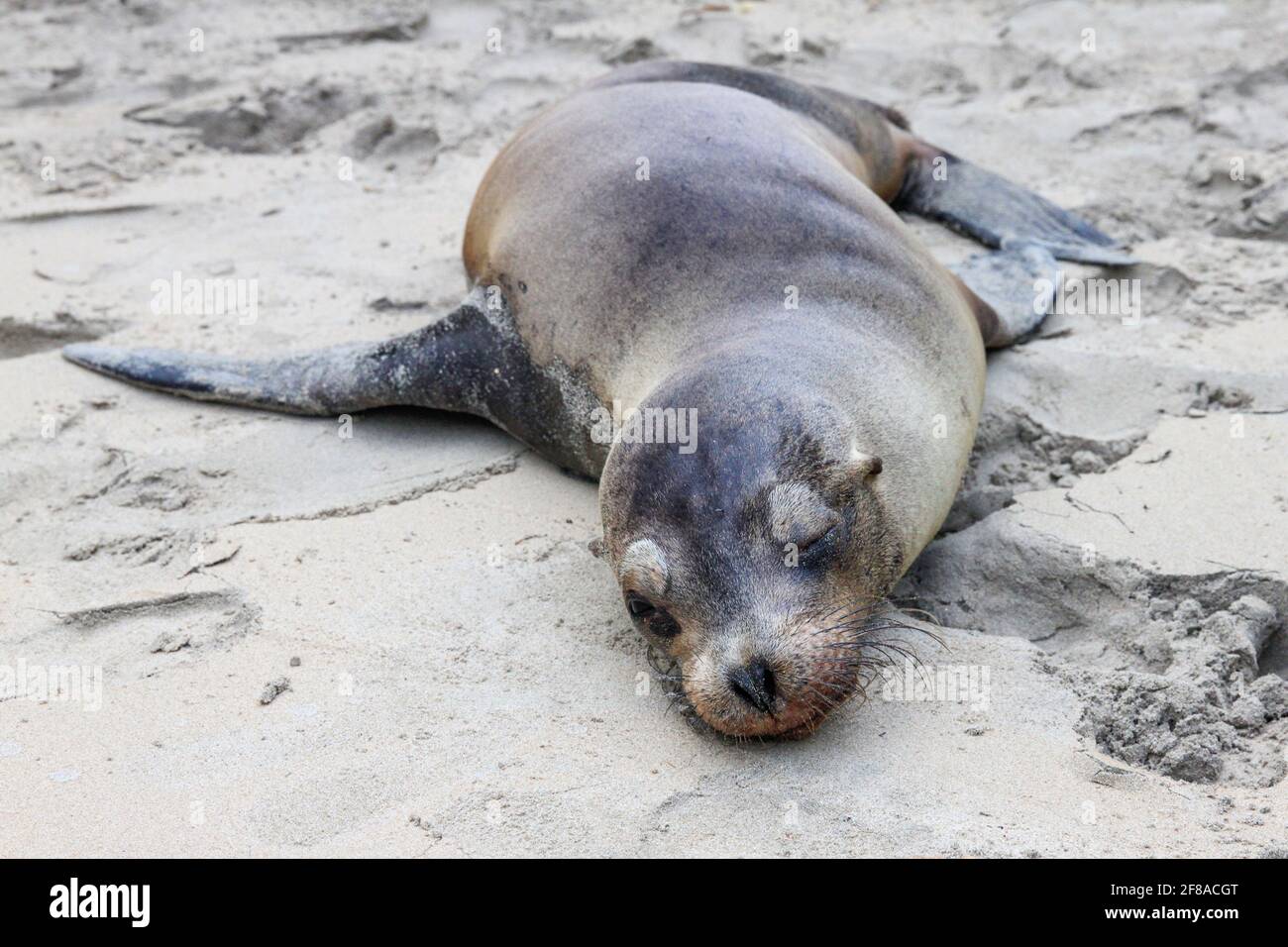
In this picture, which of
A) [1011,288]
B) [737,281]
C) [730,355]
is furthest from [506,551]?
[1011,288]

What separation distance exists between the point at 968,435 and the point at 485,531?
1337mm

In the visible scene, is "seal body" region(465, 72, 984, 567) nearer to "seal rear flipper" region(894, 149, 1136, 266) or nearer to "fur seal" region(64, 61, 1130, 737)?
"fur seal" region(64, 61, 1130, 737)

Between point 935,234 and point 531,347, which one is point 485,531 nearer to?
point 531,347

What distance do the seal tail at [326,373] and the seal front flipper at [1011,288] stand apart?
5.39 feet

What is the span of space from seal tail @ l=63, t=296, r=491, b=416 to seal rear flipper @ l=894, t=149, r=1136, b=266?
7.22 ft

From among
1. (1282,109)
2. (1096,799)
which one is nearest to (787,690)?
(1096,799)

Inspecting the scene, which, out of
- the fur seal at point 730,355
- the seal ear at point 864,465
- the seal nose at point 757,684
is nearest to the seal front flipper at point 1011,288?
the fur seal at point 730,355

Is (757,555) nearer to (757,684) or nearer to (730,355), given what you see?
(757,684)

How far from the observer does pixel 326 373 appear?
491 cm

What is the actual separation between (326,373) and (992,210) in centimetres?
268

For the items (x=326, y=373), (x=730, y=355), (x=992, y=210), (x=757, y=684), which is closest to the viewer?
(x=757, y=684)

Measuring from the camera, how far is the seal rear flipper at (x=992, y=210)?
18.5 feet

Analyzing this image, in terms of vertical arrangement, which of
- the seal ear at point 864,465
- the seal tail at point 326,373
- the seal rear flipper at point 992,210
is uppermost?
the seal ear at point 864,465

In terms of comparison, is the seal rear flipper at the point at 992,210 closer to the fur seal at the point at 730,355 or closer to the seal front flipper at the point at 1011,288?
the fur seal at the point at 730,355
